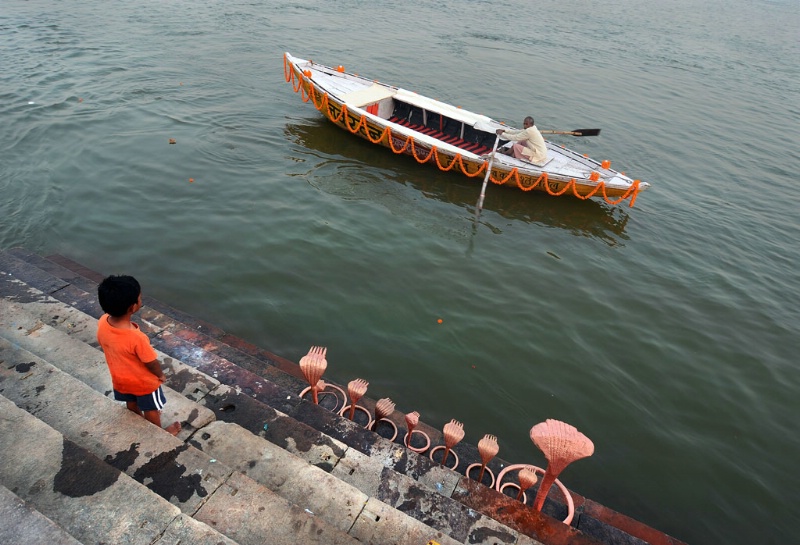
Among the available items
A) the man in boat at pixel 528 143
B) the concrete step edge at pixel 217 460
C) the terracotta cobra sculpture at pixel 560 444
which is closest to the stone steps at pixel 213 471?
the concrete step edge at pixel 217 460

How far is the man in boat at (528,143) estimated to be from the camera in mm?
11922

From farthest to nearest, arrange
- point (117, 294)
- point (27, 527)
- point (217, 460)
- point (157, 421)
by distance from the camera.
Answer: point (157, 421) < point (217, 460) < point (117, 294) < point (27, 527)

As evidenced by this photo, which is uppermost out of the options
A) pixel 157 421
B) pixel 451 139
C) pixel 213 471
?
pixel 213 471

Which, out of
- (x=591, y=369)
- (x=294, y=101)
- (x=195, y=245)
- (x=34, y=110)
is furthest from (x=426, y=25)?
(x=591, y=369)

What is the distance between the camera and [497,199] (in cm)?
1255

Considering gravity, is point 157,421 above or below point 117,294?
below

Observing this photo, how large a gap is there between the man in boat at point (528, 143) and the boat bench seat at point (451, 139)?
101 centimetres

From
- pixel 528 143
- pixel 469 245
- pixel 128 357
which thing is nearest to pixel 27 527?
pixel 128 357

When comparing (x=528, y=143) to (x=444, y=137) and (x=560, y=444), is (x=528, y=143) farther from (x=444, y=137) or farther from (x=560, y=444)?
(x=560, y=444)

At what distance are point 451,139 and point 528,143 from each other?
239cm

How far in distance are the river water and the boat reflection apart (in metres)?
0.06

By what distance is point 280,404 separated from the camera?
198 inches

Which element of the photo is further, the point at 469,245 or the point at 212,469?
the point at 469,245

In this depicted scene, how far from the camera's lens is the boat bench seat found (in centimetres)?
1337
